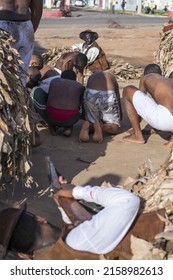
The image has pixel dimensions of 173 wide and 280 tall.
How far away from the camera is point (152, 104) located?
7133 mm

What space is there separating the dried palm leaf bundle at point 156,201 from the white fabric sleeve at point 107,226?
13cm

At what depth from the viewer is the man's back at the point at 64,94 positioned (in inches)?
293

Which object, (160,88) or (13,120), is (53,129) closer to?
(160,88)

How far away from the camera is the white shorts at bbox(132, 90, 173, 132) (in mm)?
6934

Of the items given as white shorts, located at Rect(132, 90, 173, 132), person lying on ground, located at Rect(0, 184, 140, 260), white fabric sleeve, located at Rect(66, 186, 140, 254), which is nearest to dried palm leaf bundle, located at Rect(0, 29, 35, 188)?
person lying on ground, located at Rect(0, 184, 140, 260)

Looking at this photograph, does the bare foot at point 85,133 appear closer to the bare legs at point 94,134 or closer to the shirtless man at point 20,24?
the bare legs at point 94,134

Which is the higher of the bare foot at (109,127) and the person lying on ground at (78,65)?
the person lying on ground at (78,65)

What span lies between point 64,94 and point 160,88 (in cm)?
116

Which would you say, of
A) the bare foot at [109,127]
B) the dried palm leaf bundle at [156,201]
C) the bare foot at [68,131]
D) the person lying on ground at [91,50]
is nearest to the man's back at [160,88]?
the bare foot at [109,127]

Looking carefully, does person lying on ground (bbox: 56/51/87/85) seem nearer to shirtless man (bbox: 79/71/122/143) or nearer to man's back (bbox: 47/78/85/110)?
shirtless man (bbox: 79/71/122/143)

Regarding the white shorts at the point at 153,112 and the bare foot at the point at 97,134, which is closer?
the white shorts at the point at 153,112
